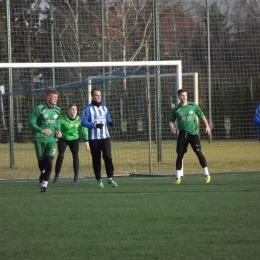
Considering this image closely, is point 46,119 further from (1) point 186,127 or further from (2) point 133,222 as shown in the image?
(2) point 133,222

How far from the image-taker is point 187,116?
17.1 m

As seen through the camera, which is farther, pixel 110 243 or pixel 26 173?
pixel 26 173

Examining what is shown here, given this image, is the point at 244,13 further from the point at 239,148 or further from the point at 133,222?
the point at 133,222

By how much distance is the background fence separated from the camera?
2414cm

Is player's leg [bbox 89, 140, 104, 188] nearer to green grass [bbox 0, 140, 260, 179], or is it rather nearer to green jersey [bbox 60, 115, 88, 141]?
green jersey [bbox 60, 115, 88, 141]

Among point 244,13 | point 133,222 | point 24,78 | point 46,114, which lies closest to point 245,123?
point 244,13

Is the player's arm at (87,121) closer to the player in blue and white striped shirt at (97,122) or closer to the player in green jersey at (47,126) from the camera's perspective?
the player in blue and white striped shirt at (97,122)

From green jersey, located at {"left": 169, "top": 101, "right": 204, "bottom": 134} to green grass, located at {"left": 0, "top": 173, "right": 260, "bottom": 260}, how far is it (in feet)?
4.17

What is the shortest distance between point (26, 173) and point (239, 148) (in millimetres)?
8595

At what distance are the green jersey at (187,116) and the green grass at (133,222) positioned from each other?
4.17 ft

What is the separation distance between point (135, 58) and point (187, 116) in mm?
12169

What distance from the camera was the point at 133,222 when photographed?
10805 mm

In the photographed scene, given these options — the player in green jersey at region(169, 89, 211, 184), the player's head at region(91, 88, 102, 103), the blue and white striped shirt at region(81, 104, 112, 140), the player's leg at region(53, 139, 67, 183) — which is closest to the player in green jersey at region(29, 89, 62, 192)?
the blue and white striped shirt at region(81, 104, 112, 140)

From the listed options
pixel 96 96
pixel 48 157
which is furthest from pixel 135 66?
pixel 48 157
